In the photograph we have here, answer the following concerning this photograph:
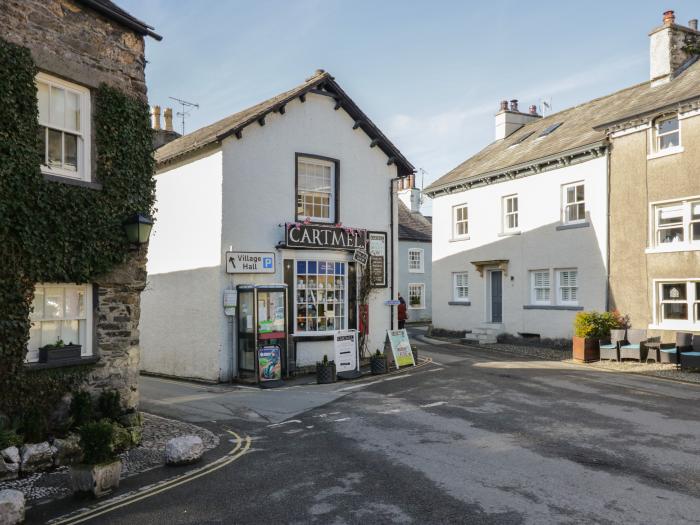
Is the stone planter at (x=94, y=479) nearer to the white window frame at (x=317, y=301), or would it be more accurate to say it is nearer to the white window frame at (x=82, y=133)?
the white window frame at (x=82, y=133)

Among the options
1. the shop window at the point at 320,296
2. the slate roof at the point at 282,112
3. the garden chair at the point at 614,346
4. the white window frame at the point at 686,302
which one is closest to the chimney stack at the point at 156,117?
the slate roof at the point at 282,112

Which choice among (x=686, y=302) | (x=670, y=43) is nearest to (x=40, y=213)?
(x=686, y=302)

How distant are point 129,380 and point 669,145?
1685 centimetres

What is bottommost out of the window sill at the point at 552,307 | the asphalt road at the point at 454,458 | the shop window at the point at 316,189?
the asphalt road at the point at 454,458

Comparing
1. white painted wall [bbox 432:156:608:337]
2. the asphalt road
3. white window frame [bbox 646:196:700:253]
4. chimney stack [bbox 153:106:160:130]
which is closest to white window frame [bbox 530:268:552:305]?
white painted wall [bbox 432:156:608:337]

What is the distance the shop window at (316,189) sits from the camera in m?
17.1

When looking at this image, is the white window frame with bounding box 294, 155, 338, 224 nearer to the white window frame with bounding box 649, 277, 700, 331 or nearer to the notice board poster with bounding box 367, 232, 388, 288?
the notice board poster with bounding box 367, 232, 388, 288

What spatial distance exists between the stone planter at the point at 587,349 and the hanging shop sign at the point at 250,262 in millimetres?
9750

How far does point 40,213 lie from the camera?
8992 mm

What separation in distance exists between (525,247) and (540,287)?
1.66m

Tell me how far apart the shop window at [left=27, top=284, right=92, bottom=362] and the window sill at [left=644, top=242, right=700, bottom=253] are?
53.4 ft

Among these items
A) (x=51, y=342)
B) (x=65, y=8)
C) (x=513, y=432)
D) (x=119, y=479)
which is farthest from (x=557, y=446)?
(x=65, y=8)

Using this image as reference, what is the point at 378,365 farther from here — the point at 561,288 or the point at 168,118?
the point at 168,118

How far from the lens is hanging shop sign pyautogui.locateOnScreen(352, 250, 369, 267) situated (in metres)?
17.6
